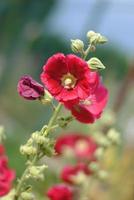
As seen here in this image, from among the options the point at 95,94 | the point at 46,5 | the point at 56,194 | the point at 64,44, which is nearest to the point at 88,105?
the point at 95,94

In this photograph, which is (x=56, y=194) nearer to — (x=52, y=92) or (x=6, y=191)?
(x=6, y=191)

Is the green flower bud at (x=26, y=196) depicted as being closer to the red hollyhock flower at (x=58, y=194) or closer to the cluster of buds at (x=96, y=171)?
the red hollyhock flower at (x=58, y=194)

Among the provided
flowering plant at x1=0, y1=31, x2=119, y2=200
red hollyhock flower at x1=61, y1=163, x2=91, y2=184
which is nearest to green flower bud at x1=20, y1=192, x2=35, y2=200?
flowering plant at x1=0, y1=31, x2=119, y2=200

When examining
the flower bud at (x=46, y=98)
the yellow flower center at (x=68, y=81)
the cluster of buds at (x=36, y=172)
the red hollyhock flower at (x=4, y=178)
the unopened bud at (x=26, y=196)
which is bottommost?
the unopened bud at (x=26, y=196)

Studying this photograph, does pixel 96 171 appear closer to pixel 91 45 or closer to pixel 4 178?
pixel 4 178

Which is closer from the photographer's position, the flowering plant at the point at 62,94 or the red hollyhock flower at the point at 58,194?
the flowering plant at the point at 62,94

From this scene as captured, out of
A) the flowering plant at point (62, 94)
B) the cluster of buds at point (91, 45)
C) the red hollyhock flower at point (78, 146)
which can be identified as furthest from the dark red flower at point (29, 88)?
the red hollyhock flower at point (78, 146)

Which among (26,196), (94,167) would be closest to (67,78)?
(26,196)
